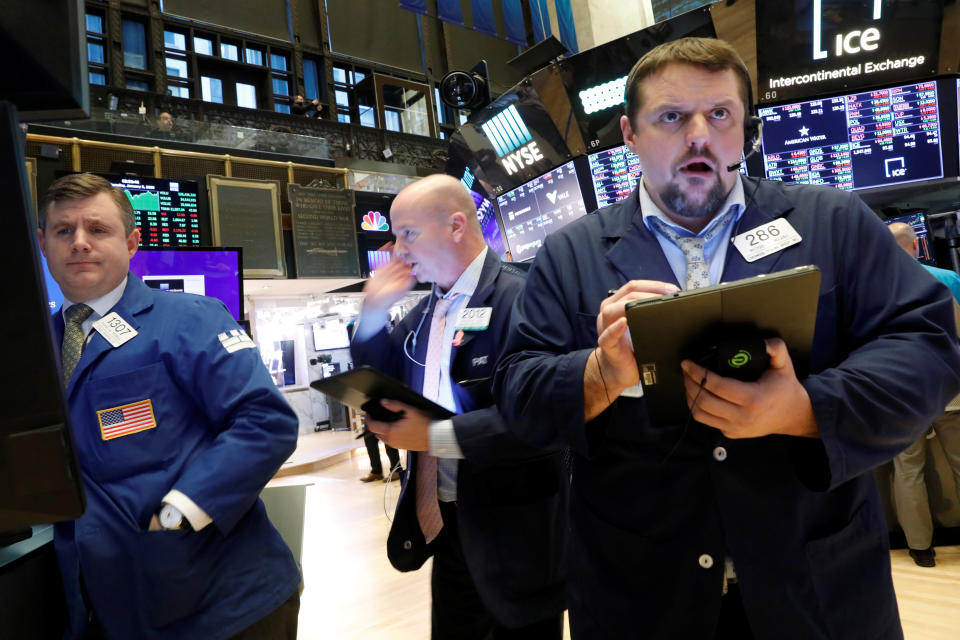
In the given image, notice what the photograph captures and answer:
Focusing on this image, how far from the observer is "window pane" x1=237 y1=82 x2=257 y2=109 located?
49.6 feet

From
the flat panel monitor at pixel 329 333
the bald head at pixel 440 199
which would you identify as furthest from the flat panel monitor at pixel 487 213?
the flat panel monitor at pixel 329 333

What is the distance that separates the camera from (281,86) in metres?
15.7

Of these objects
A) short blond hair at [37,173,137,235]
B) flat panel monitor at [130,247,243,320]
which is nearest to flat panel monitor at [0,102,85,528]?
short blond hair at [37,173,137,235]

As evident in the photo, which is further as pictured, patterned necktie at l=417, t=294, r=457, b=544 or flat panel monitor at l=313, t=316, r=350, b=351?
flat panel monitor at l=313, t=316, r=350, b=351

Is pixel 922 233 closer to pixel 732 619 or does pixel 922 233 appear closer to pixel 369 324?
pixel 369 324

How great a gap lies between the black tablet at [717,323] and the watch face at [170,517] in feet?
3.20

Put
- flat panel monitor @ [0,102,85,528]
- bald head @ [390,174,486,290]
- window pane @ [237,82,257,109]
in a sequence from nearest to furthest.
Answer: flat panel monitor @ [0,102,85,528]
bald head @ [390,174,486,290]
window pane @ [237,82,257,109]

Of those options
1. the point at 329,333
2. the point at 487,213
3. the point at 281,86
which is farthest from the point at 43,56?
the point at 281,86

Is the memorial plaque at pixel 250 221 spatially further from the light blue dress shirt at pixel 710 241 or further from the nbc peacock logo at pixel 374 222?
the light blue dress shirt at pixel 710 241

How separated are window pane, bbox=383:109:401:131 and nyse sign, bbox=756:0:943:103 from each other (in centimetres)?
1442

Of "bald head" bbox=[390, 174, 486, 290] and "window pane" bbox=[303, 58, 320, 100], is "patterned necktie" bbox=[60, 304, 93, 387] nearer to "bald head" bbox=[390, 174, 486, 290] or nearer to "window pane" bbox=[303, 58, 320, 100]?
"bald head" bbox=[390, 174, 486, 290]

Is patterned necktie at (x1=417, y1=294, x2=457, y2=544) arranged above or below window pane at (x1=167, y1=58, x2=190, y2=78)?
below

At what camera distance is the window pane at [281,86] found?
1562cm

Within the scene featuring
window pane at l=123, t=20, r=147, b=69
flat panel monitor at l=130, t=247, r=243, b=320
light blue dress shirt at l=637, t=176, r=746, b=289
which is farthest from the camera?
window pane at l=123, t=20, r=147, b=69
